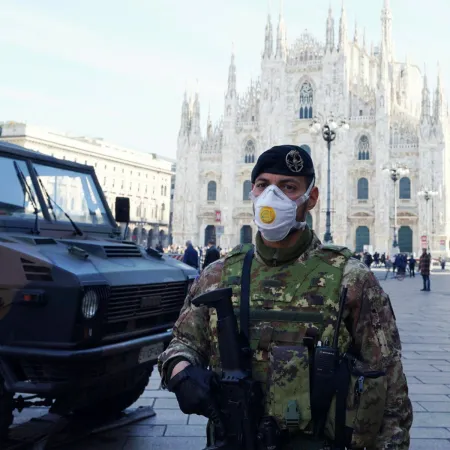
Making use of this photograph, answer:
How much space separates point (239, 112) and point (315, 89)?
21.9 feet

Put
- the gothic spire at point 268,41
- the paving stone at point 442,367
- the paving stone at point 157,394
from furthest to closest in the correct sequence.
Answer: the gothic spire at point 268,41
the paving stone at point 442,367
the paving stone at point 157,394

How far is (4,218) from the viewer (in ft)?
14.1

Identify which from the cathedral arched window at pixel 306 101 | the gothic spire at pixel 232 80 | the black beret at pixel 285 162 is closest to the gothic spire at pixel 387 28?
the cathedral arched window at pixel 306 101

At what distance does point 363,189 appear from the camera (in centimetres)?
4881

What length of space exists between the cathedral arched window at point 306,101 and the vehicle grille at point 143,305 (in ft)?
155

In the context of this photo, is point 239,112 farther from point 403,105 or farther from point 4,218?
point 4,218

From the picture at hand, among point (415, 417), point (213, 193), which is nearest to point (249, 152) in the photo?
point (213, 193)

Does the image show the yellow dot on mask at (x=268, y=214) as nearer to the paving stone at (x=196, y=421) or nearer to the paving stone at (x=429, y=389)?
the paving stone at (x=196, y=421)

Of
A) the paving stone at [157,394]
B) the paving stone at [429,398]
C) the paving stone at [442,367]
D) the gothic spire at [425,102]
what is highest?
the gothic spire at [425,102]

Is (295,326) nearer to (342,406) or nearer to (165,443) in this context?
(342,406)

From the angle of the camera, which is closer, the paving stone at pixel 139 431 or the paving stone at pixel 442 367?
the paving stone at pixel 139 431

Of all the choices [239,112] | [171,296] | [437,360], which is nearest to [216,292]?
[171,296]

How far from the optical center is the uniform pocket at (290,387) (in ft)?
6.18

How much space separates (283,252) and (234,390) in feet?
1.70
